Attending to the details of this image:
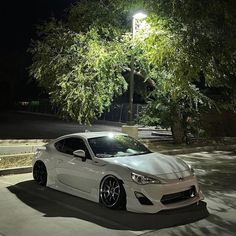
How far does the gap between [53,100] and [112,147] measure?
8.75 metres

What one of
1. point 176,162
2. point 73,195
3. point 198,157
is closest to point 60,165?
point 73,195

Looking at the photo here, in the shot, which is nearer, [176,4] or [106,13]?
[176,4]

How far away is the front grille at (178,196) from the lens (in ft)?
25.9

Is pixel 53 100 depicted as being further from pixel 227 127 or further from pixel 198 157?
pixel 227 127

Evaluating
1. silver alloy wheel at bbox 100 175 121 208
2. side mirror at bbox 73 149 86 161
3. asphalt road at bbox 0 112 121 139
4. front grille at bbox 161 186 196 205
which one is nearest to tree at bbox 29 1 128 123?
asphalt road at bbox 0 112 121 139

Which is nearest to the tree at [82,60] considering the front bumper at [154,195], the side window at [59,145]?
the side window at [59,145]

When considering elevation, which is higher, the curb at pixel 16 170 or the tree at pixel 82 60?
the tree at pixel 82 60

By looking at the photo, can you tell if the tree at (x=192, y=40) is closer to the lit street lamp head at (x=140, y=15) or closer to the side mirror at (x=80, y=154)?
the lit street lamp head at (x=140, y=15)

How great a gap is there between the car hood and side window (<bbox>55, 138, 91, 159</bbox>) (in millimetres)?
979

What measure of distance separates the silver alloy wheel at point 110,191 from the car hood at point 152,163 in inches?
12.8

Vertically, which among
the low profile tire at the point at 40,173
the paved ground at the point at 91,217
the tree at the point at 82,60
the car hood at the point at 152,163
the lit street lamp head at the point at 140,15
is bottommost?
the paved ground at the point at 91,217

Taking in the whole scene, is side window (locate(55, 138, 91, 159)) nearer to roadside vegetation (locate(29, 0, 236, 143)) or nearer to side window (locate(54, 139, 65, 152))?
side window (locate(54, 139, 65, 152))

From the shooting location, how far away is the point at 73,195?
930cm

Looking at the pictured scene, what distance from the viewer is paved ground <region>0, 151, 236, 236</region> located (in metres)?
7.04
